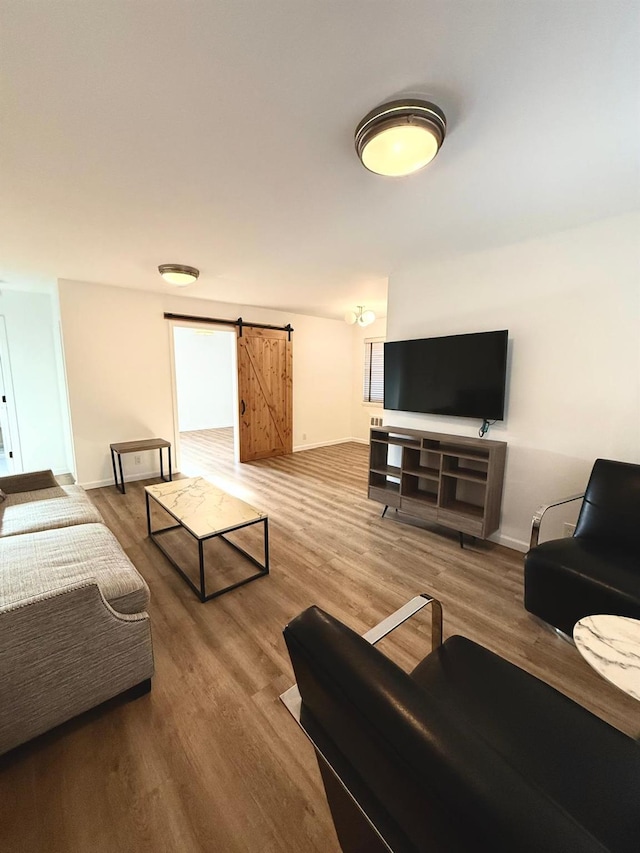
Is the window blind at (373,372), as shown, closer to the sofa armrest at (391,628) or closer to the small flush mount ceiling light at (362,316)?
the small flush mount ceiling light at (362,316)

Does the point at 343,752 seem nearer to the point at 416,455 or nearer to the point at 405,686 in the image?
the point at 405,686

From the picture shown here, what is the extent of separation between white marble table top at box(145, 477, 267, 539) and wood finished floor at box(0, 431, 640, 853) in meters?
0.45

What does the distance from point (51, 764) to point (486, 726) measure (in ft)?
5.16

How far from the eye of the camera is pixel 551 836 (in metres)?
0.41

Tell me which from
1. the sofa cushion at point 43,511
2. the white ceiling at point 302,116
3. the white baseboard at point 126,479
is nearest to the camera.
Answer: the white ceiling at point 302,116

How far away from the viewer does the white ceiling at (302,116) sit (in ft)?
3.33

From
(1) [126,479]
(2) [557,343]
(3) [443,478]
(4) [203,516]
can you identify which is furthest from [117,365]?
(2) [557,343]

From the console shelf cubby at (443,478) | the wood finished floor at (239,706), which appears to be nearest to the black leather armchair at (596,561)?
the wood finished floor at (239,706)

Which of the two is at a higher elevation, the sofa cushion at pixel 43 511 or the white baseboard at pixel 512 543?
the sofa cushion at pixel 43 511

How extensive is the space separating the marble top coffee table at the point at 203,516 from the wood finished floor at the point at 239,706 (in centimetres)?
9

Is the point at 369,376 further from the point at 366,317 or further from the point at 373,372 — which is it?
the point at 366,317

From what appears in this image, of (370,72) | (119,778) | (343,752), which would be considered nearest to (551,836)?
(343,752)

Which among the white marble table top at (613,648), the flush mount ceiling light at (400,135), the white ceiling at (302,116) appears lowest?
the white marble table top at (613,648)

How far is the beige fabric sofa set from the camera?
3.93ft
